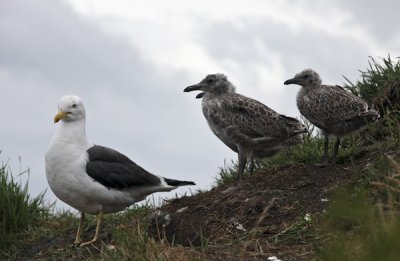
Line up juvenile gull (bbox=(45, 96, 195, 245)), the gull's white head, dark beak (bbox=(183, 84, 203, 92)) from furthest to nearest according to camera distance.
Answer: dark beak (bbox=(183, 84, 203, 92)) < the gull's white head < juvenile gull (bbox=(45, 96, 195, 245))

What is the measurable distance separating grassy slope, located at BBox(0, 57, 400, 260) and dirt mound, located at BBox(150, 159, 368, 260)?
0.03 metres

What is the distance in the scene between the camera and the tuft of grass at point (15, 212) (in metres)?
10.9

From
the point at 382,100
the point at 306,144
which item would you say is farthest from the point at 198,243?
the point at 382,100

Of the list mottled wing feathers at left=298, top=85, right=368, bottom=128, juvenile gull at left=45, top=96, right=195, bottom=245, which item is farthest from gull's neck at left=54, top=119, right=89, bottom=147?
mottled wing feathers at left=298, top=85, right=368, bottom=128

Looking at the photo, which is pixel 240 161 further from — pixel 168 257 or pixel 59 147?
pixel 168 257

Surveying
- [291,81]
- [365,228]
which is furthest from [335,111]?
[365,228]

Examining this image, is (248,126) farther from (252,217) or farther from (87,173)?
(87,173)

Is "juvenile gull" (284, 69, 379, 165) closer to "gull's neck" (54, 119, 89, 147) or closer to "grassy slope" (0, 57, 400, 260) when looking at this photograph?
"grassy slope" (0, 57, 400, 260)

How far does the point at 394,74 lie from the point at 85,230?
6.01 metres

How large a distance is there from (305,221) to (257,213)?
970 mm

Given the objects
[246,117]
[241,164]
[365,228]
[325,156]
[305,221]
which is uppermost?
[246,117]

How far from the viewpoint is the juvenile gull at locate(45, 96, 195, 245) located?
351 inches

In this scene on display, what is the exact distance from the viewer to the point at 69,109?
9.37 m

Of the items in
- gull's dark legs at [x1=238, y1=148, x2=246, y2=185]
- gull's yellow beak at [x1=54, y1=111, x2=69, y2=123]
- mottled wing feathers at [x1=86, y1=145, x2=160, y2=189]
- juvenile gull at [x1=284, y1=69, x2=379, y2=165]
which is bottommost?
mottled wing feathers at [x1=86, y1=145, x2=160, y2=189]
